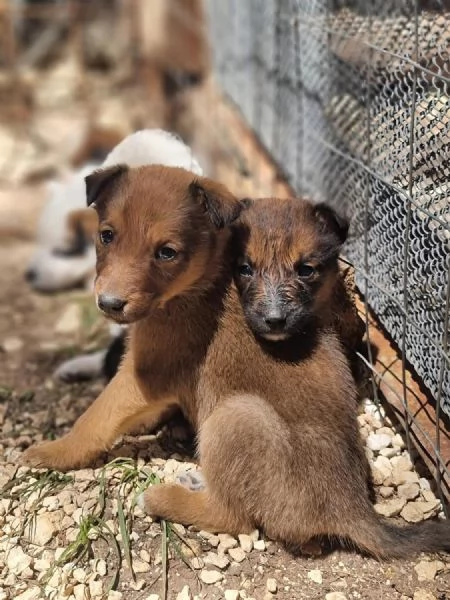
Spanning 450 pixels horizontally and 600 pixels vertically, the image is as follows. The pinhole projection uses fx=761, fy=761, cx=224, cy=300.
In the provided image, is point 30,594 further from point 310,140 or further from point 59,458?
point 310,140

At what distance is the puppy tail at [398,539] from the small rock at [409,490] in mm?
378

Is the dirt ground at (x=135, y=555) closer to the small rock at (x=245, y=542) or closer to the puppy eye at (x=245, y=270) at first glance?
the small rock at (x=245, y=542)

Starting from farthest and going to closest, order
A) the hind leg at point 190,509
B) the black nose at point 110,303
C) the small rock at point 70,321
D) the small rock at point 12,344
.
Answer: the small rock at point 70,321, the small rock at point 12,344, the hind leg at point 190,509, the black nose at point 110,303

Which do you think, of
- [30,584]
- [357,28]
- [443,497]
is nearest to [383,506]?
[443,497]

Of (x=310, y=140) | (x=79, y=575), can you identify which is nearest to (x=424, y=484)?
(x=79, y=575)

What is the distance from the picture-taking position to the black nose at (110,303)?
137 inches

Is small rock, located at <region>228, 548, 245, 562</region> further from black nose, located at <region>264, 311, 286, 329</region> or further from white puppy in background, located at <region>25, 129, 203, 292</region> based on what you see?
white puppy in background, located at <region>25, 129, 203, 292</region>

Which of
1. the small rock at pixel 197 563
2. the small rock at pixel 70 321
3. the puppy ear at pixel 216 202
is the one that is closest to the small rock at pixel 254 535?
the small rock at pixel 197 563

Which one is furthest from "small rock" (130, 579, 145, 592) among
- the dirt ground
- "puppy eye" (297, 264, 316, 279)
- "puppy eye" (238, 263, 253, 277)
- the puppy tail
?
"puppy eye" (297, 264, 316, 279)

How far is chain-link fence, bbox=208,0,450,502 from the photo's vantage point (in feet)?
12.3

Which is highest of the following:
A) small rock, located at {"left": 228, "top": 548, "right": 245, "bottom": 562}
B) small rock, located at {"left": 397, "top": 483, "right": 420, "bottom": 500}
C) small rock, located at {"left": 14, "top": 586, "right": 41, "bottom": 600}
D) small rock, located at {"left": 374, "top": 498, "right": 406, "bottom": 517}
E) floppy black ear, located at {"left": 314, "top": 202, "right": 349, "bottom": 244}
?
floppy black ear, located at {"left": 314, "top": 202, "right": 349, "bottom": 244}

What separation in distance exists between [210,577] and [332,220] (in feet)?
6.35

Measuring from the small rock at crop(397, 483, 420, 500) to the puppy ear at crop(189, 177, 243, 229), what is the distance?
171 cm

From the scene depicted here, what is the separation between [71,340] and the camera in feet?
20.7
